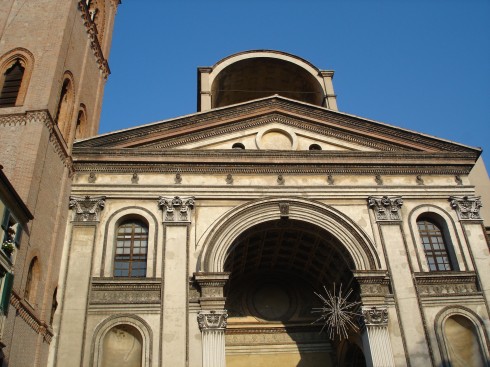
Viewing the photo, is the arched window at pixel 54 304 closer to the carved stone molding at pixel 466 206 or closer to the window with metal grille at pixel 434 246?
the window with metal grille at pixel 434 246

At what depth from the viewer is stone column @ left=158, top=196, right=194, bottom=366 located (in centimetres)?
1899

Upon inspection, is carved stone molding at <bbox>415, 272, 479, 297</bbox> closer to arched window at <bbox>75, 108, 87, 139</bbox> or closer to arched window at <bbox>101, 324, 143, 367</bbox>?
arched window at <bbox>101, 324, 143, 367</bbox>

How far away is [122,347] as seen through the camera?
63.6ft

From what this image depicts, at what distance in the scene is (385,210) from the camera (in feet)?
73.4

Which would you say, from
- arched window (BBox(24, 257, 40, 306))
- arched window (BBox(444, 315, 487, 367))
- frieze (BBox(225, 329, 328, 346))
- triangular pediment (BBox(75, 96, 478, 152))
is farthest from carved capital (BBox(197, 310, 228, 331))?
arched window (BBox(444, 315, 487, 367))

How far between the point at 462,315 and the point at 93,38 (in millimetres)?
19148

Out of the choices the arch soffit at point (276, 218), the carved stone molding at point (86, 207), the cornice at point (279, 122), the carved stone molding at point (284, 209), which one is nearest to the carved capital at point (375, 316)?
the arch soffit at point (276, 218)

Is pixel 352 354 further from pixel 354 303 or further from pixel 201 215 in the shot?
pixel 201 215

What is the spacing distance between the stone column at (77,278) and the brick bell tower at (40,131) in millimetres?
378

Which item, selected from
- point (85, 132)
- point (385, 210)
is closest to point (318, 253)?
point (385, 210)

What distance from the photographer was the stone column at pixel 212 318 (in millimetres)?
18906

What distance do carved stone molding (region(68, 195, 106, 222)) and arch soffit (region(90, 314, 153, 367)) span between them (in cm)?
394

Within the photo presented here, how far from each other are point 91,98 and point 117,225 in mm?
7130

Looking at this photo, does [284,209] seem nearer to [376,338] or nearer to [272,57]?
[376,338]
